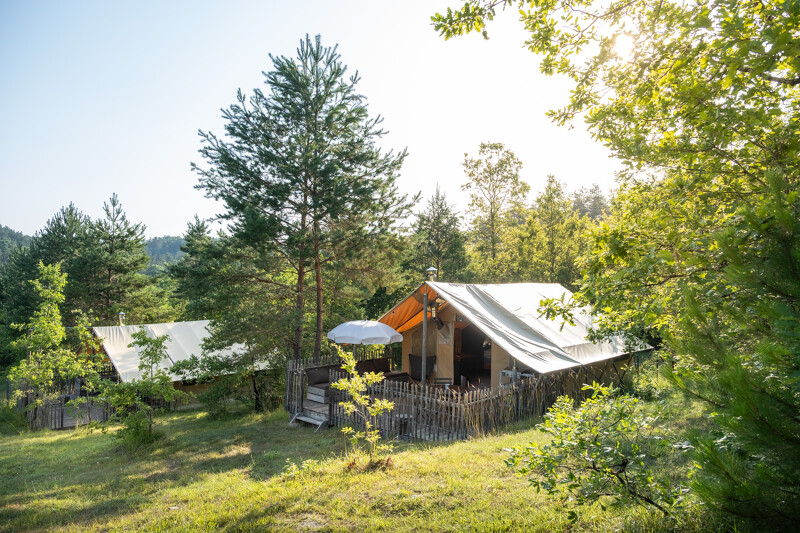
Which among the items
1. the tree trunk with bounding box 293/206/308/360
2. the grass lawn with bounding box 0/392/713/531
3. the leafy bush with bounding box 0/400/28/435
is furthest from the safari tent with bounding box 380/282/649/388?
the leafy bush with bounding box 0/400/28/435

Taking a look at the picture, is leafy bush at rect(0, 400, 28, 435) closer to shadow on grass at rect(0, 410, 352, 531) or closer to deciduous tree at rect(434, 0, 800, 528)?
shadow on grass at rect(0, 410, 352, 531)

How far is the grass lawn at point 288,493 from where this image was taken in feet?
13.5

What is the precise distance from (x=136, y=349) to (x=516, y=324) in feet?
52.0

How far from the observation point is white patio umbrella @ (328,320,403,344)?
10727mm

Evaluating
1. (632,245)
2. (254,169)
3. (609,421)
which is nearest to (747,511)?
(609,421)

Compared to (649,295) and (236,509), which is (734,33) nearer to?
(649,295)

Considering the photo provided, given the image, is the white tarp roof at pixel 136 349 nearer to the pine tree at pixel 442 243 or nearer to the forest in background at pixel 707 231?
the pine tree at pixel 442 243

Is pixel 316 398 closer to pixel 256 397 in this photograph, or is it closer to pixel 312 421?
pixel 312 421

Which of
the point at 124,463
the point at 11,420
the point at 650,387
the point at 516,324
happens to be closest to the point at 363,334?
the point at 516,324

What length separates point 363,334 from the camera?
1083cm

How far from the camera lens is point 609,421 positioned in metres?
3.51

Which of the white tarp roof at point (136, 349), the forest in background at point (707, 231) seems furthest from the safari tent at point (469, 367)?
the white tarp roof at point (136, 349)

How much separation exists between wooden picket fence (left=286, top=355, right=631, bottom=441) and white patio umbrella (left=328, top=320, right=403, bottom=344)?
127 cm

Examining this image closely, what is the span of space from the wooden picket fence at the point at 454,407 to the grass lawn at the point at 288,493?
56cm
